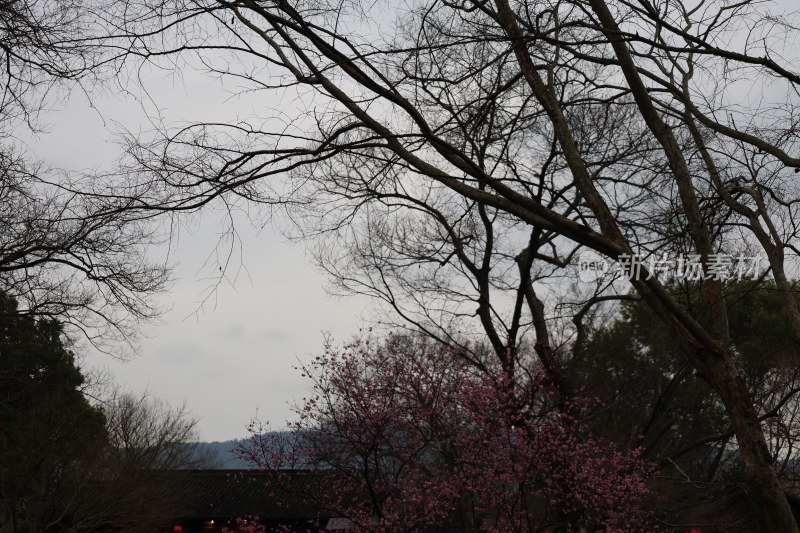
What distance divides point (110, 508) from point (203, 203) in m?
13.6

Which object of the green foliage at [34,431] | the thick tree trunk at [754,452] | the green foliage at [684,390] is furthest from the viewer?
the green foliage at [684,390]

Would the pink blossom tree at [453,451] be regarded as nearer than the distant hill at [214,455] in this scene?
Yes

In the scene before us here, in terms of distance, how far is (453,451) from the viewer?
10844 mm

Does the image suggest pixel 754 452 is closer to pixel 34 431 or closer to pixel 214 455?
pixel 34 431

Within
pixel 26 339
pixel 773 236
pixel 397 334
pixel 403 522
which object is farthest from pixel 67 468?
pixel 773 236

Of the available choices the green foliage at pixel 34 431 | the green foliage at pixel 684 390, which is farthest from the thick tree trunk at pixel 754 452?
the green foliage at pixel 684 390

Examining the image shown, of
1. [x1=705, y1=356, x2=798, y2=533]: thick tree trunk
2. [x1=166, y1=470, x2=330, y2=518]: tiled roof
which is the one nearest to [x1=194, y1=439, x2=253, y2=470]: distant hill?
[x1=166, y1=470, x2=330, y2=518]: tiled roof

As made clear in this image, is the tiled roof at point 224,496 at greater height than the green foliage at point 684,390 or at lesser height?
lesser

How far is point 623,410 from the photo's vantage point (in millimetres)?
18078

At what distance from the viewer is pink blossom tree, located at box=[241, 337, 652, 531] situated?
30.8 feet

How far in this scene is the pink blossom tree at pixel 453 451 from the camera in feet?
30.8

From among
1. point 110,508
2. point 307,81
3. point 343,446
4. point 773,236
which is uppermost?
point 773,236

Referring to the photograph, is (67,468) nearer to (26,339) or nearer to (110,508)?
(110,508)

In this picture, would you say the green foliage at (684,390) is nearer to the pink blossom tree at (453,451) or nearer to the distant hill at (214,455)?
the pink blossom tree at (453,451)
